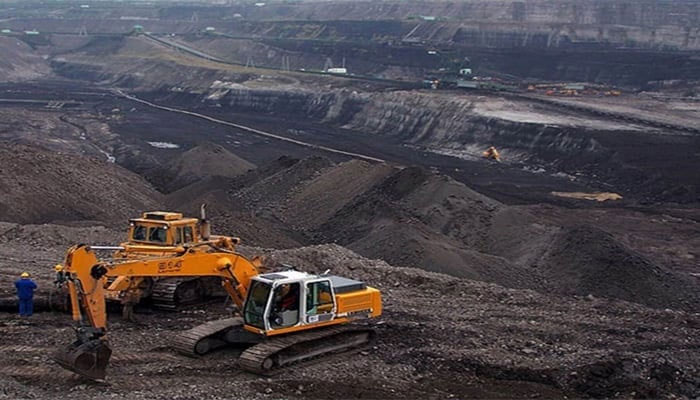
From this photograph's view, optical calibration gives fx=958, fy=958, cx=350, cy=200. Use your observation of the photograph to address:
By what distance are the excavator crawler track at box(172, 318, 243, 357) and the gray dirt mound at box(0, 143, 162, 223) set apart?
1475 centimetres

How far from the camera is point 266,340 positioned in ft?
41.2

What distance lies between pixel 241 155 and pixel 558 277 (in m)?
25.2

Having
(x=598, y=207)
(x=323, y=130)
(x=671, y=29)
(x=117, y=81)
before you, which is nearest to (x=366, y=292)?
(x=598, y=207)

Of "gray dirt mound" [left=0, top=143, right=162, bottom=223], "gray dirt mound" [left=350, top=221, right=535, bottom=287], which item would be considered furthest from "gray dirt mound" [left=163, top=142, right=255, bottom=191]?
"gray dirt mound" [left=350, top=221, right=535, bottom=287]

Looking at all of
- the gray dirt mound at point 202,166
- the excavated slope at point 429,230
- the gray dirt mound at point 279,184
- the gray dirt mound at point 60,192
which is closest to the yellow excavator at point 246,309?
the excavated slope at point 429,230

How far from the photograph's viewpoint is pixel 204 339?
12.7 m

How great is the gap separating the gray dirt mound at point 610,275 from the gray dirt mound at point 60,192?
12.4 metres

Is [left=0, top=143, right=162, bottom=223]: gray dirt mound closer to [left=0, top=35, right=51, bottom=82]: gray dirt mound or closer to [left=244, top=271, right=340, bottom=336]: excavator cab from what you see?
[left=244, top=271, right=340, bottom=336]: excavator cab

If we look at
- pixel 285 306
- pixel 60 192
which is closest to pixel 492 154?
pixel 60 192

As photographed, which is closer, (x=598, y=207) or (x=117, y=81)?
(x=598, y=207)

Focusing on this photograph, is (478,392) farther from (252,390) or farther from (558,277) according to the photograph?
(558,277)

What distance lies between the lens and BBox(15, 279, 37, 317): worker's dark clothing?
47.2 feet

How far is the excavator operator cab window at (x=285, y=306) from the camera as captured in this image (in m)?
12.5

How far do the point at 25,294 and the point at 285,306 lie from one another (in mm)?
4467
